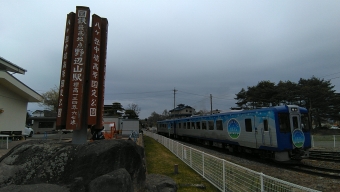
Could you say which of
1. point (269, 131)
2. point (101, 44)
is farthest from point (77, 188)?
point (269, 131)

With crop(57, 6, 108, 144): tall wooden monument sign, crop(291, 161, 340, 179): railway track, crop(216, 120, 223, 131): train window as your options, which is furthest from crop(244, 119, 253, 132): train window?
crop(57, 6, 108, 144): tall wooden monument sign

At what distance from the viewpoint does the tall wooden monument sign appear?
457 cm

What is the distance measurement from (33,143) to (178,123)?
22194 mm

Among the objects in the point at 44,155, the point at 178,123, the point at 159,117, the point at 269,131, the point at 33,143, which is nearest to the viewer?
the point at 44,155

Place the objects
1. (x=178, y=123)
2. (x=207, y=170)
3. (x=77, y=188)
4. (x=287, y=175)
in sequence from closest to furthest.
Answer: (x=77, y=188)
(x=207, y=170)
(x=287, y=175)
(x=178, y=123)

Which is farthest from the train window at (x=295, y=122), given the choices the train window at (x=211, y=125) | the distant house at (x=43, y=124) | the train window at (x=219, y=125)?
the distant house at (x=43, y=124)

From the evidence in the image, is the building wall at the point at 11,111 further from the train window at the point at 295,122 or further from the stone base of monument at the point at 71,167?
the train window at the point at 295,122

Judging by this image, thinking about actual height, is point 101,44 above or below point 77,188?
above

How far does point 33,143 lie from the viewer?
12.9ft

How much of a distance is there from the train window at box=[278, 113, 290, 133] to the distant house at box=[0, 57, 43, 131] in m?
15.3

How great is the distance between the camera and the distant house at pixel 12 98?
527 inches

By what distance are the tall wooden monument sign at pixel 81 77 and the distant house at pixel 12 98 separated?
421 inches

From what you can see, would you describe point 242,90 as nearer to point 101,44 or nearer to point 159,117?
point 101,44

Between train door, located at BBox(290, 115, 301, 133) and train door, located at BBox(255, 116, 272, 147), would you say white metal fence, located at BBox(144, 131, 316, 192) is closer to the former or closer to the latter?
train door, located at BBox(255, 116, 272, 147)
